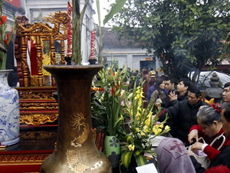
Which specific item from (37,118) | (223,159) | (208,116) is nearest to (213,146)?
(208,116)

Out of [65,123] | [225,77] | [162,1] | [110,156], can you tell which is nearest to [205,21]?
[162,1]

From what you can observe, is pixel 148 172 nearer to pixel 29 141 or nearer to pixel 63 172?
pixel 63 172

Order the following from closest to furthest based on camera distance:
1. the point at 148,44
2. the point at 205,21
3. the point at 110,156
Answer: the point at 110,156 < the point at 205,21 < the point at 148,44

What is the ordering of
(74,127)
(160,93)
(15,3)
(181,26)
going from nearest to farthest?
(74,127)
(160,93)
(181,26)
(15,3)

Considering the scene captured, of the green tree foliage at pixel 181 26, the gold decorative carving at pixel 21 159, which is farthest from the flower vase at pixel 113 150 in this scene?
the green tree foliage at pixel 181 26

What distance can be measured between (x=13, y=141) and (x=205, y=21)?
542 centimetres

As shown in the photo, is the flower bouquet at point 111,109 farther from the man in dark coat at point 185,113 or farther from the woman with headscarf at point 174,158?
the man in dark coat at point 185,113

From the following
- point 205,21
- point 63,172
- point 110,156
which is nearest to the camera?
point 63,172

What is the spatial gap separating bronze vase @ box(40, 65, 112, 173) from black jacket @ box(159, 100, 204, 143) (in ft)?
7.04

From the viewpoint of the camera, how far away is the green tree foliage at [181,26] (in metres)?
5.60

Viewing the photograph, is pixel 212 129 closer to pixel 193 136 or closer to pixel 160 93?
pixel 193 136

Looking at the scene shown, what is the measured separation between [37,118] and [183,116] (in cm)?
200

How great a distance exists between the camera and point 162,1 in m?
6.20

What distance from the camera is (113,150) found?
173 centimetres
